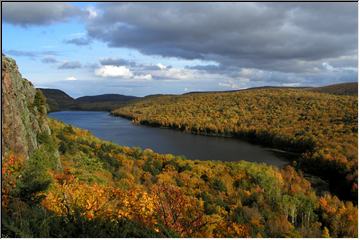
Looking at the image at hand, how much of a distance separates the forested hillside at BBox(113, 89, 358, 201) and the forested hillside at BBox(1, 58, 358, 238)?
9.03 meters

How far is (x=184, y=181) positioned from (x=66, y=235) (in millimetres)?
36253

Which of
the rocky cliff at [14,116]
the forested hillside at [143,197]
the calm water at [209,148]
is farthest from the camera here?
the calm water at [209,148]

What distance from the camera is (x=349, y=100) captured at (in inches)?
5320

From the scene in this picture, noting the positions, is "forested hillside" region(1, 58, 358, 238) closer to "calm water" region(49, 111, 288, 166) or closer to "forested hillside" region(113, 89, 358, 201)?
"forested hillside" region(113, 89, 358, 201)

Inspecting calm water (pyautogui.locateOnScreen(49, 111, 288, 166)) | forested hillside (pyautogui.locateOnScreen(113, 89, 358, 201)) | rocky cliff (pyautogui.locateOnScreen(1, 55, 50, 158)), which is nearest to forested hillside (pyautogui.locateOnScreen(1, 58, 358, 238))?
rocky cliff (pyautogui.locateOnScreen(1, 55, 50, 158))

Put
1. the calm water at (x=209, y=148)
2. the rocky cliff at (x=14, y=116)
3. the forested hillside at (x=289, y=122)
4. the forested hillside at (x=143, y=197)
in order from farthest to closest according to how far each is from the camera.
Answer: the calm water at (x=209, y=148), the forested hillside at (x=289, y=122), the rocky cliff at (x=14, y=116), the forested hillside at (x=143, y=197)

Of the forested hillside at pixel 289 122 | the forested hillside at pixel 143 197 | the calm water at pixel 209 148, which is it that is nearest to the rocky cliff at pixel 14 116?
the forested hillside at pixel 143 197

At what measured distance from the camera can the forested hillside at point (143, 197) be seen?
943 cm

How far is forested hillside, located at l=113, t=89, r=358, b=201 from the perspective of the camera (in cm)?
6456

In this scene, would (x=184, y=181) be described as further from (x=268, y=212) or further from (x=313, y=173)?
(x=313, y=173)

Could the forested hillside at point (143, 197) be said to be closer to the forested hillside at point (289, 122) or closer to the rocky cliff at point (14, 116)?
the rocky cliff at point (14, 116)

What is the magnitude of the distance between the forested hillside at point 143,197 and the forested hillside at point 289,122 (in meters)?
9.03

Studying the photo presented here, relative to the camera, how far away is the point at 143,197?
16.7 m

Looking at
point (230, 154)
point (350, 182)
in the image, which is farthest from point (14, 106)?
point (230, 154)
